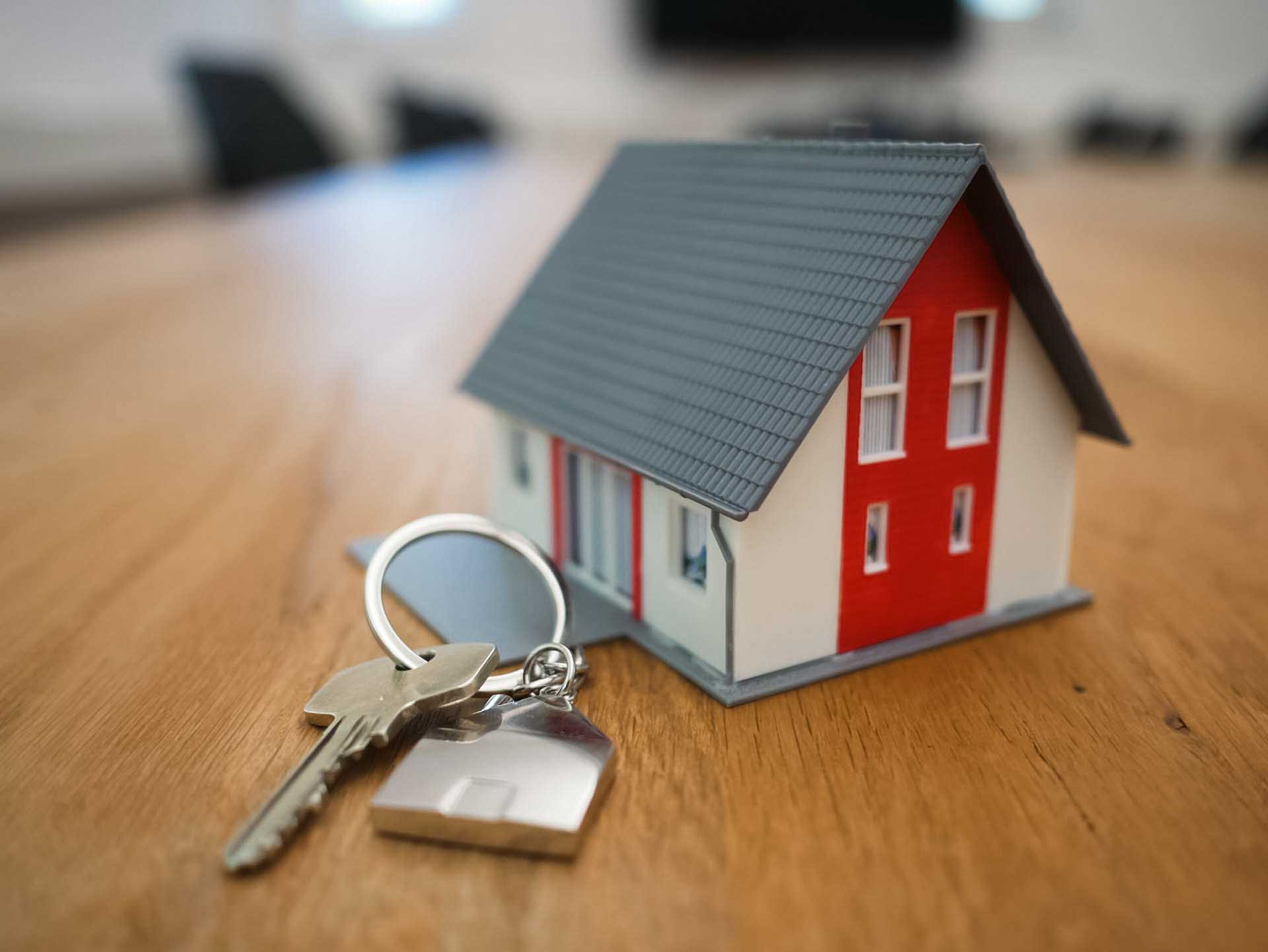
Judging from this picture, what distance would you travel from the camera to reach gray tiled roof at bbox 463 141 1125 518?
818 millimetres

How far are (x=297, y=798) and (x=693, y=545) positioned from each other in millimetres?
407

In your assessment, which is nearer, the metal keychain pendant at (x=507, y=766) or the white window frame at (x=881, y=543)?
the metal keychain pendant at (x=507, y=766)

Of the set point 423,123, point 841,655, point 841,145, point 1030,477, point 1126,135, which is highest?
point 841,145

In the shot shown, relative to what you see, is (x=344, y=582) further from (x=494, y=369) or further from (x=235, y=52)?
(x=235, y=52)

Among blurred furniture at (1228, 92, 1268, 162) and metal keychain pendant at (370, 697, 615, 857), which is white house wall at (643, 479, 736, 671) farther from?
blurred furniture at (1228, 92, 1268, 162)

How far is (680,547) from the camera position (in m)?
0.95

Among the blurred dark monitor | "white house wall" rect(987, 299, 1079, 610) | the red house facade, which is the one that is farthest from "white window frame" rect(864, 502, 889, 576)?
the blurred dark monitor

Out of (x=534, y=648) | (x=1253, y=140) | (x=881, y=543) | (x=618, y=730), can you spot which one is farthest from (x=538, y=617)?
(x=1253, y=140)

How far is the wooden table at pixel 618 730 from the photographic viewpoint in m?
0.60

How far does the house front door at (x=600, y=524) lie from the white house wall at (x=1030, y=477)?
1.15 ft

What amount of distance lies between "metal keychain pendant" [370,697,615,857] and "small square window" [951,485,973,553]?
421 mm

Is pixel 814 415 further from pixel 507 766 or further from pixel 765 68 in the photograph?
pixel 765 68

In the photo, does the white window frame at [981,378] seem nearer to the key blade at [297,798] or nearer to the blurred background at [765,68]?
the key blade at [297,798]

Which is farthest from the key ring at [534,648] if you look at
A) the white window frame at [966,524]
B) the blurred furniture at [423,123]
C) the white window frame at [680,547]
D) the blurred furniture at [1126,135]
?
the blurred furniture at [1126,135]
